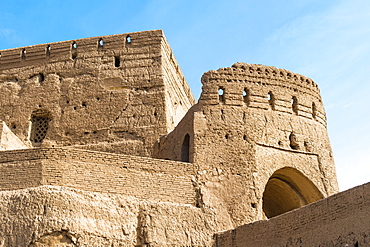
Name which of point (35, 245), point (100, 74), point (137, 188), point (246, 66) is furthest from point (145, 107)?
point (35, 245)

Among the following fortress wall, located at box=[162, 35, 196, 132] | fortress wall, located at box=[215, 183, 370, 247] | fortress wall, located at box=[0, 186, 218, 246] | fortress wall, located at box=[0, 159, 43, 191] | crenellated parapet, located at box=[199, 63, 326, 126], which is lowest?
fortress wall, located at box=[215, 183, 370, 247]

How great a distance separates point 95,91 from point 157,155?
3333mm

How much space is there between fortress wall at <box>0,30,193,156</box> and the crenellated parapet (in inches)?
97.4

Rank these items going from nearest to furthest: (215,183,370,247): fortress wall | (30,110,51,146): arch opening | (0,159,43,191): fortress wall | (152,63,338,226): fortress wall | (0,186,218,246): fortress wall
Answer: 1. (215,183,370,247): fortress wall
2. (0,186,218,246): fortress wall
3. (0,159,43,191): fortress wall
4. (152,63,338,226): fortress wall
5. (30,110,51,146): arch opening

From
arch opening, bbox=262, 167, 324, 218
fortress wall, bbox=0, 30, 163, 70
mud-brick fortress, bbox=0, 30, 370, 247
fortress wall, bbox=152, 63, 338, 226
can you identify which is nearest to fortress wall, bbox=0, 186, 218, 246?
mud-brick fortress, bbox=0, 30, 370, 247

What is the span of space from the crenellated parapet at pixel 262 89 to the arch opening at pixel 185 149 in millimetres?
1103

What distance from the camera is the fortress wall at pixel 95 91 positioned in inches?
711

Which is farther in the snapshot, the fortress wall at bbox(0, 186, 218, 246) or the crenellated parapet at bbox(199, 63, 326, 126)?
the crenellated parapet at bbox(199, 63, 326, 126)

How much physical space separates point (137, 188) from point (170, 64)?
22.5 ft

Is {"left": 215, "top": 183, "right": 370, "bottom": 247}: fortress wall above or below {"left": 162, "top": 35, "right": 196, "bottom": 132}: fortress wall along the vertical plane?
below

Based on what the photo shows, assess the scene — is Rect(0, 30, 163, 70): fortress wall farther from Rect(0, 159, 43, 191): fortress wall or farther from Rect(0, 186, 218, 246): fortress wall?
Rect(0, 186, 218, 246): fortress wall

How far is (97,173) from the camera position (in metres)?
13.8

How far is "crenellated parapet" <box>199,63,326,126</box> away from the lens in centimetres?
1587

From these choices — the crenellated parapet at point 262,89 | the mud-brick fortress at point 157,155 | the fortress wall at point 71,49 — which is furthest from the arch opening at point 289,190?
the fortress wall at point 71,49
